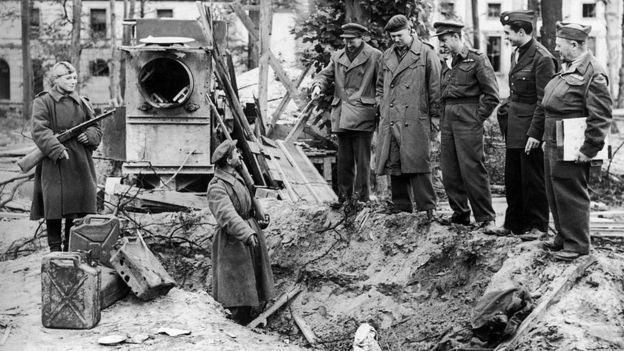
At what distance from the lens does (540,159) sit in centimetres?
999

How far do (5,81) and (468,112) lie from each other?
51423 millimetres

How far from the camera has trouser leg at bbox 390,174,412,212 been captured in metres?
11.6

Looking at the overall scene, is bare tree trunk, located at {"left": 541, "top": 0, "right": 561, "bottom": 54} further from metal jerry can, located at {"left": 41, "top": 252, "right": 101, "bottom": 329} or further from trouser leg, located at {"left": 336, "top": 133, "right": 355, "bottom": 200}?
metal jerry can, located at {"left": 41, "top": 252, "right": 101, "bottom": 329}

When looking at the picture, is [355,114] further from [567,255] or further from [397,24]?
[567,255]

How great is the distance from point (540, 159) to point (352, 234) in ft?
8.95

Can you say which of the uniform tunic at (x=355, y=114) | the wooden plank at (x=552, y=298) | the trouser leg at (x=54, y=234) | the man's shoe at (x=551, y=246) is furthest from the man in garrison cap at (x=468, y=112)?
the trouser leg at (x=54, y=234)

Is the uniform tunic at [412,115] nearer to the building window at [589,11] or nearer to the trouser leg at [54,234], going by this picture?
the trouser leg at [54,234]

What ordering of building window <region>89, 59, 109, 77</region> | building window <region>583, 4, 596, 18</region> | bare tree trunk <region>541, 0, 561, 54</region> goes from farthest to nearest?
1. building window <region>583, 4, 596, 18</region>
2. building window <region>89, 59, 109, 77</region>
3. bare tree trunk <region>541, 0, 561, 54</region>

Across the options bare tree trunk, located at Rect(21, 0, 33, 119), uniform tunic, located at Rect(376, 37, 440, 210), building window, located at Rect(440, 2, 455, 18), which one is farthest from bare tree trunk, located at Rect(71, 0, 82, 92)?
uniform tunic, located at Rect(376, 37, 440, 210)

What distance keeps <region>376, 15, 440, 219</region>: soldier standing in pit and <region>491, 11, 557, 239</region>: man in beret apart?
121 centimetres

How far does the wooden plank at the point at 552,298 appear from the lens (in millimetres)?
8156

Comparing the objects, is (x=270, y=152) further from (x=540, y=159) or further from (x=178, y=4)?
(x=178, y=4)

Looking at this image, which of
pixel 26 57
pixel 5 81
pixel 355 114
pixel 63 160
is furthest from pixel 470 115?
pixel 5 81

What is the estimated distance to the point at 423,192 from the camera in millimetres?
11375
